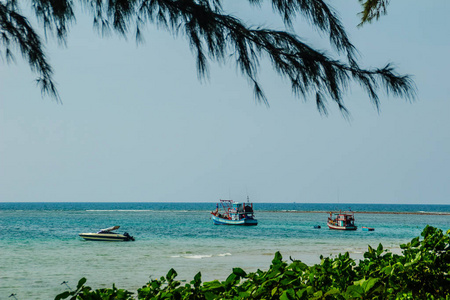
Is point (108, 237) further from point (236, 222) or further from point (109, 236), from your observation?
point (236, 222)

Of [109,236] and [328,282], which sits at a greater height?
[328,282]

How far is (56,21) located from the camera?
289 centimetres

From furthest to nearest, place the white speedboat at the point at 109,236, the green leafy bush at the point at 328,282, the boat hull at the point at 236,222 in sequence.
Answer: the boat hull at the point at 236,222 → the white speedboat at the point at 109,236 → the green leafy bush at the point at 328,282

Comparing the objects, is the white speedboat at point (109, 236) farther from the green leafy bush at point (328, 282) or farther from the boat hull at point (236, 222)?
the green leafy bush at point (328, 282)

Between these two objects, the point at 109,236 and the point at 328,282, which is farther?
the point at 109,236

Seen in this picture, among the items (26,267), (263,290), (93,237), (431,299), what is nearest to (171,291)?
(263,290)

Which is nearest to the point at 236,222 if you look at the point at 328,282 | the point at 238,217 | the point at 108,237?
the point at 238,217

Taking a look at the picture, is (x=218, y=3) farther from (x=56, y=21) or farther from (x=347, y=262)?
(x=347, y=262)

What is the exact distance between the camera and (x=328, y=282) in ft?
8.50

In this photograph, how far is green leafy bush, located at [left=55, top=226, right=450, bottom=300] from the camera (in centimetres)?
208

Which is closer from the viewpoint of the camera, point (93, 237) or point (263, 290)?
point (263, 290)

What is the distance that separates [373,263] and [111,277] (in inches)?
679

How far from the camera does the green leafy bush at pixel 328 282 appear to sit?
2080mm

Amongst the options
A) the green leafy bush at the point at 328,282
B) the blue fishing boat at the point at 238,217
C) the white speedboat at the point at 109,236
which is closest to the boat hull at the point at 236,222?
the blue fishing boat at the point at 238,217
